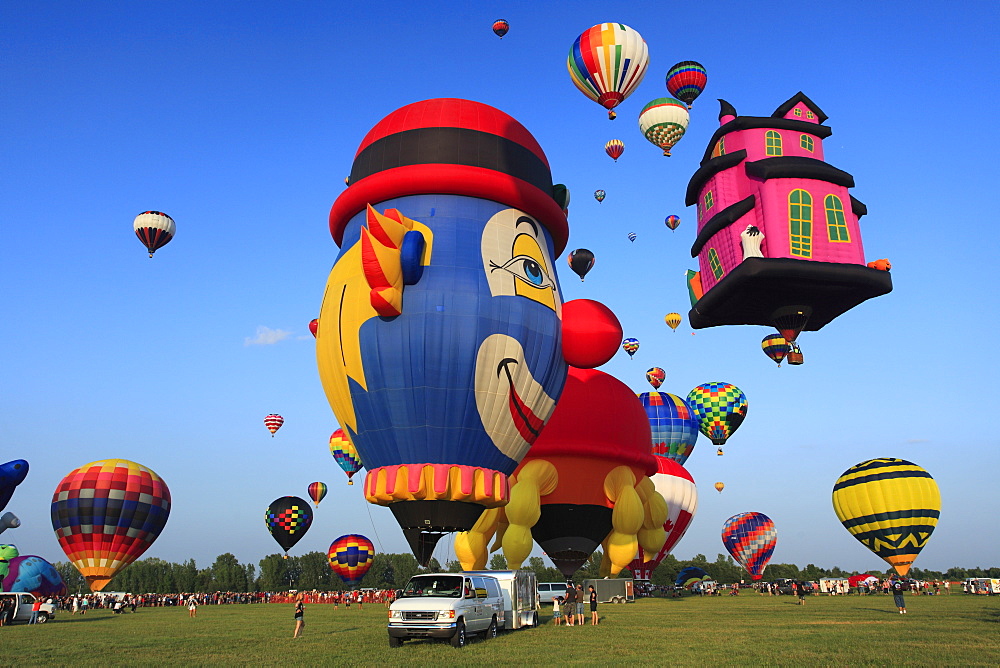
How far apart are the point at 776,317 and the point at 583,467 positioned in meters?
7.35

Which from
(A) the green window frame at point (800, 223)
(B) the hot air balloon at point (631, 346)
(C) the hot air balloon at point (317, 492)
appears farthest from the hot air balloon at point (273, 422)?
(A) the green window frame at point (800, 223)

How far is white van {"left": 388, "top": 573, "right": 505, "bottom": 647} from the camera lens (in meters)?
12.0

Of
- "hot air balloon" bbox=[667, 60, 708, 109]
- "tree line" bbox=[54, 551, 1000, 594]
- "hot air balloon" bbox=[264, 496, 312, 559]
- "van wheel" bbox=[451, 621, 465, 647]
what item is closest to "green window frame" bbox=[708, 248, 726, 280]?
"hot air balloon" bbox=[667, 60, 708, 109]

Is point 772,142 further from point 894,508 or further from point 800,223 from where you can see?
point 894,508

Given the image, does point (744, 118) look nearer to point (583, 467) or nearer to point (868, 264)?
point (868, 264)

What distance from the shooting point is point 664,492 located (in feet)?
96.6

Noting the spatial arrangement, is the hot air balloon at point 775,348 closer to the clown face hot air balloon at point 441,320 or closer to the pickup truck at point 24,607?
the clown face hot air balloon at point 441,320

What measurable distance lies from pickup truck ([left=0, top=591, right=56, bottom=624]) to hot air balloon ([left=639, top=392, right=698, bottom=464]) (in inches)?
977

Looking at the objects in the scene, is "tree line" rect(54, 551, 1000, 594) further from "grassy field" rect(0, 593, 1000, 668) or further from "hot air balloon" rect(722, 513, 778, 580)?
"grassy field" rect(0, 593, 1000, 668)

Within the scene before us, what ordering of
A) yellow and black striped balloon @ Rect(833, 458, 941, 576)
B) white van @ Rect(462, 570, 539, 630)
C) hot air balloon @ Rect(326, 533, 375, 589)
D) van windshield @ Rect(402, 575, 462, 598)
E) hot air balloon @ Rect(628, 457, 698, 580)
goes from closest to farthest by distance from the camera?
van windshield @ Rect(402, 575, 462, 598) → white van @ Rect(462, 570, 539, 630) → yellow and black striped balloon @ Rect(833, 458, 941, 576) → hot air balloon @ Rect(628, 457, 698, 580) → hot air balloon @ Rect(326, 533, 375, 589)

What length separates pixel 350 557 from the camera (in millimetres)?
33875

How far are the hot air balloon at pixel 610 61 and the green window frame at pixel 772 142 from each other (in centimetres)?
420

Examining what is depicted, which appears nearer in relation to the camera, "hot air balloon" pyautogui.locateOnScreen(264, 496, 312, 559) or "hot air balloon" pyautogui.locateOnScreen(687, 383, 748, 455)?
"hot air balloon" pyautogui.locateOnScreen(264, 496, 312, 559)

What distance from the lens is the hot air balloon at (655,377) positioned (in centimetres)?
4653
